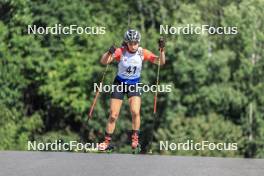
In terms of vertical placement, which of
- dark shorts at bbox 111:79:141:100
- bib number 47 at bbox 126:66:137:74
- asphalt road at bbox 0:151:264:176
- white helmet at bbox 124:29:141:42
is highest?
white helmet at bbox 124:29:141:42

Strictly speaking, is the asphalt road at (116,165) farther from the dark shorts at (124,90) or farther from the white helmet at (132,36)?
the white helmet at (132,36)

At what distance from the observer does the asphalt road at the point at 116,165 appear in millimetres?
9125

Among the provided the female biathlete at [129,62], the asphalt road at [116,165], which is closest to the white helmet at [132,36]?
the female biathlete at [129,62]

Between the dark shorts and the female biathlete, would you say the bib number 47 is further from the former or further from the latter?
the dark shorts

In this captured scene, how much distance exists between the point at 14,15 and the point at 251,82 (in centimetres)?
1103

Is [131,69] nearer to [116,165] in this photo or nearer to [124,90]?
[124,90]

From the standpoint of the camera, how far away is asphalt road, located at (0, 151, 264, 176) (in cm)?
912

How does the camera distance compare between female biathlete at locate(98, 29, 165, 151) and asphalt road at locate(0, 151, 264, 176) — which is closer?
asphalt road at locate(0, 151, 264, 176)

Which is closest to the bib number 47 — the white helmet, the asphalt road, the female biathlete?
the female biathlete

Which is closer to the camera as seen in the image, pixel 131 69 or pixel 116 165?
pixel 116 165

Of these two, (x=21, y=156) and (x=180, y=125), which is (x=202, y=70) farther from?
Result: (x=21, y=156)

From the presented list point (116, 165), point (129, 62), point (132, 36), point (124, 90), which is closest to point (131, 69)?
point (129, 62)

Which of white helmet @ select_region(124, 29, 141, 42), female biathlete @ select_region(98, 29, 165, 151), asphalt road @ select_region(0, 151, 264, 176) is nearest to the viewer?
asphalt road @ select_region(0, 151, 264, 176)

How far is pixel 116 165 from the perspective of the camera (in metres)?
9.88
